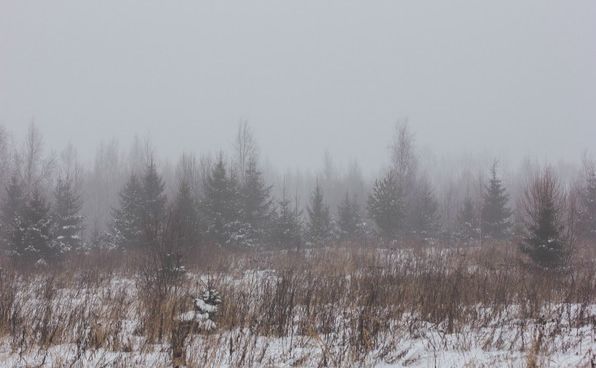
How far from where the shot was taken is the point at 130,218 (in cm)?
2109

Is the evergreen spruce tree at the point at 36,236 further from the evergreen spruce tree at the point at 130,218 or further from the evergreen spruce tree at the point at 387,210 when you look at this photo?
the evergreen spruce tree at the point at 387,210

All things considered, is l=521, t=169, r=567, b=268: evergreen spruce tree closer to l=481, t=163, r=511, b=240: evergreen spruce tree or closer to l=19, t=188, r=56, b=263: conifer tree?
l=481, t=163, r=511, b=240: evergreen spruce tree

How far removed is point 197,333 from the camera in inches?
194

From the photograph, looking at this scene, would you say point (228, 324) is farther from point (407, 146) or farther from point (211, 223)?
point (407, 146)

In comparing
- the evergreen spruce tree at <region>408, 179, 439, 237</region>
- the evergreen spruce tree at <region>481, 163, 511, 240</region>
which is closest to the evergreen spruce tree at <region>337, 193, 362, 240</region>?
the evergreen spruce tree at <region>408, 179, 439, 237</region>

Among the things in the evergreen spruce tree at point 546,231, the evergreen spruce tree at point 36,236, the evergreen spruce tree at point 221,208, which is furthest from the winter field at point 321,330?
the evergreen spruce tree at point 221,208

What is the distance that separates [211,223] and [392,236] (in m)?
12.0

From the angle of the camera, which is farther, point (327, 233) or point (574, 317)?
point (327, 233)

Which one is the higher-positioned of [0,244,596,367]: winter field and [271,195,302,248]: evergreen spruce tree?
[271,195,302,248]: evergreen spruce tree

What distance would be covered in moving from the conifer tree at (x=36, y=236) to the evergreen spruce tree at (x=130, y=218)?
14.2ft

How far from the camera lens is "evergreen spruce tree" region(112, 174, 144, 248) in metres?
20.1

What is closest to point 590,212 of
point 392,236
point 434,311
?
point 392,236

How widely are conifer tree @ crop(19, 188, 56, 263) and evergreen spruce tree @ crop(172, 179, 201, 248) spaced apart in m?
5.04

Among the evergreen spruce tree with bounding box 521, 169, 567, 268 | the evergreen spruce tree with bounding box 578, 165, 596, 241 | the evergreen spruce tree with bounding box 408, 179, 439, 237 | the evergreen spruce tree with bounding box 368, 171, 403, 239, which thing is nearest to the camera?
the evergreen spruce tree with bounding box 521, 169, 567, 268
